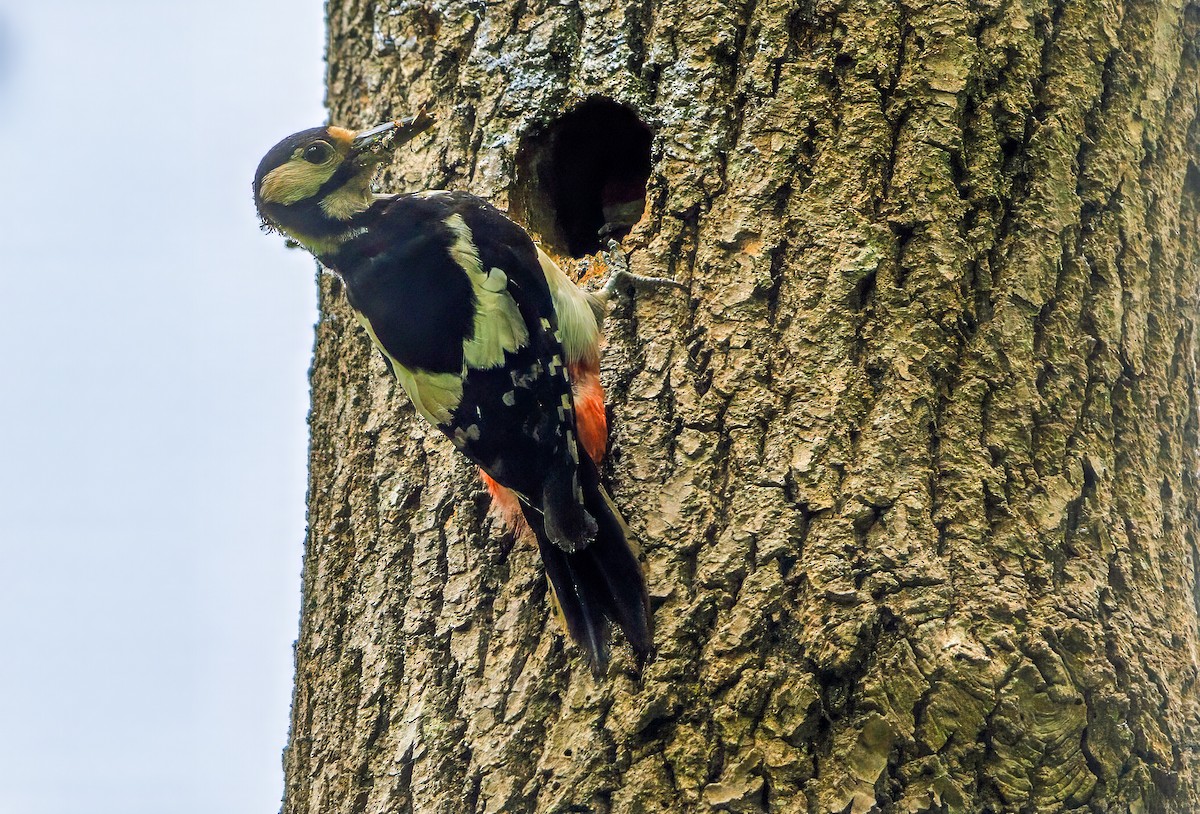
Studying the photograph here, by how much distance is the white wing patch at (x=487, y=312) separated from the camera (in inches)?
116

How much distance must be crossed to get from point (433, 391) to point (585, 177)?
41.3 inches

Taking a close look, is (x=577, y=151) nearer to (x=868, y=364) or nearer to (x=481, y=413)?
(x=481, y=413)

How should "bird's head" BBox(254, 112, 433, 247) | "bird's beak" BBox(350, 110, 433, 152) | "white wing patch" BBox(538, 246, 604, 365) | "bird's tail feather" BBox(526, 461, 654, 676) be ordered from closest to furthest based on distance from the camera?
1. "bird's tail feather" BBox(526, 461, 654, 676)
2. "white wing patch" BBox(538, 246, 604, 365)
3. "bird's beak" BBox(350, 110, 433, 152)
4. "bird's head" BBox(254, 112, 433, 247)

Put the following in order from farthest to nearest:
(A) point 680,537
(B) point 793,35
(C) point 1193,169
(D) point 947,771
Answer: (C) point 1193,169
(B) point 793,35
(A) point 680,537
(D) point 947,771

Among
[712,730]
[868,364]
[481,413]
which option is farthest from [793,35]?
[712,730]

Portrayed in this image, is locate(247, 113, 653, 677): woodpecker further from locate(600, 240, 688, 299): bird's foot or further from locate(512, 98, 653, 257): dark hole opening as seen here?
locate(512, 98, 653, 257): dark hole opening

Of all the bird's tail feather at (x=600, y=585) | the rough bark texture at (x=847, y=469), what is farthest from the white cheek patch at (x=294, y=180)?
the bird's tail feather at (x=600, y=585)

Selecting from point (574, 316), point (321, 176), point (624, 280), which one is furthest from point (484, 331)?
point (321, 176)

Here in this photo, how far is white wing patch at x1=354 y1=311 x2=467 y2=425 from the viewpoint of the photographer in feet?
8.91

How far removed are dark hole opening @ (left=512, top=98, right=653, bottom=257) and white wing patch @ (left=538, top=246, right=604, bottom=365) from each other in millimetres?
215

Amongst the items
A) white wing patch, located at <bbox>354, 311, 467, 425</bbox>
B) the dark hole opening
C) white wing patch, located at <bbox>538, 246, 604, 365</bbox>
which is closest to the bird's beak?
the dark hole opening

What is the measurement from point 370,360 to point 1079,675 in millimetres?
1914

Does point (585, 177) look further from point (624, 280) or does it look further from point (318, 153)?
point (624, 280)

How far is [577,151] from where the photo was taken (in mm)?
3320
